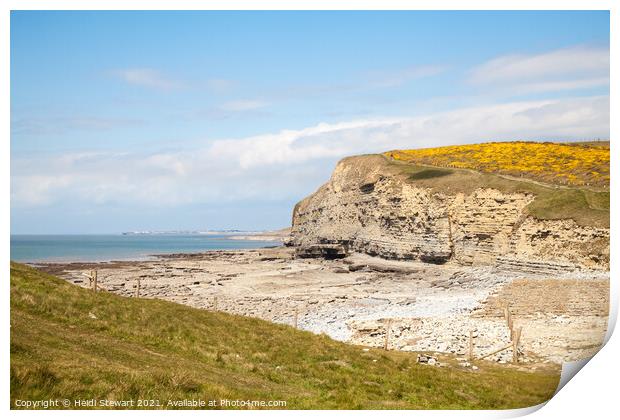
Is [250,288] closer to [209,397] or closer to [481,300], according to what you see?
[481,300]

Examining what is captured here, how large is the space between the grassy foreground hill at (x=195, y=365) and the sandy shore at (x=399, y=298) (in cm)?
525

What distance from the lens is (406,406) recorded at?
54.2 feet

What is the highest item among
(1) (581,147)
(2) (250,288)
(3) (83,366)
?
(1) (581,147)

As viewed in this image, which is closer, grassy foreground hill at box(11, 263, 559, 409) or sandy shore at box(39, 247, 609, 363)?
grassy foreground hill at box(11, 263, 559, 409)

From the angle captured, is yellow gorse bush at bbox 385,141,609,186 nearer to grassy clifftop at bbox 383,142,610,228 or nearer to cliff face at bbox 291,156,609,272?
grassy clifftop at bbox 383,142,610,228

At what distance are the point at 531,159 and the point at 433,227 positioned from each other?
45.8 ft

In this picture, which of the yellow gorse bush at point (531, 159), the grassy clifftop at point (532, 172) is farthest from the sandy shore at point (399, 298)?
the yellow gorse bush at point (531, 159)

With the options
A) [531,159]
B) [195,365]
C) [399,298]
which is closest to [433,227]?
[531,159]

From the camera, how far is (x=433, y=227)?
237 feet

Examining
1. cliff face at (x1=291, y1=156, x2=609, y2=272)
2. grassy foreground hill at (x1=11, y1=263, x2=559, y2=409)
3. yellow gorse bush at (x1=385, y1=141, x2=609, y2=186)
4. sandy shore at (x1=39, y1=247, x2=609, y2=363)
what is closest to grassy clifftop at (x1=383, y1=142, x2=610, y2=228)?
yellow gorse bush at (x1=385, y1=141, x2=609, y2=186)

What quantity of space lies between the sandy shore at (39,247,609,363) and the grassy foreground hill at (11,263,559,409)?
5252mm

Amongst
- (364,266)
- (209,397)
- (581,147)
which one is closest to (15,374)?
(209,397)

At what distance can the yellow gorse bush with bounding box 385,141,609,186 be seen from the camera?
52406 millimetres

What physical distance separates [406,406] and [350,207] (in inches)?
3092
